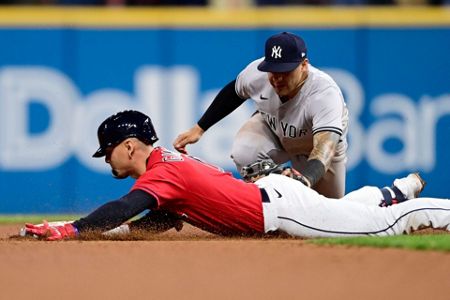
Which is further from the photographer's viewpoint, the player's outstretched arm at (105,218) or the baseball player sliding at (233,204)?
the baseball player sliding at (233,204)

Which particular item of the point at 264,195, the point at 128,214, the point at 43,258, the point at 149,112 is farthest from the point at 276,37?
the point at 149,112

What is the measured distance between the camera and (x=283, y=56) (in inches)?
268

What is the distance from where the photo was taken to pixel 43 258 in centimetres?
553

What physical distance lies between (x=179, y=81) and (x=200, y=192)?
5518 millimetres

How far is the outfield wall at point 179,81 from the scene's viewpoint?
1129cm

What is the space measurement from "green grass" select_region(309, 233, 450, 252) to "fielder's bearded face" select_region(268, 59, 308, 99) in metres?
1.20

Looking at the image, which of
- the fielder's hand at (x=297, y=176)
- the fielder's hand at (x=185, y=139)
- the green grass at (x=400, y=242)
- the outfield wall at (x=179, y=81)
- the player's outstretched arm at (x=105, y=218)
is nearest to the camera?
the green grass at (x=400, y=242)

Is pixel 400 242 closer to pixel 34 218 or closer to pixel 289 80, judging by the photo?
pixel 289 80

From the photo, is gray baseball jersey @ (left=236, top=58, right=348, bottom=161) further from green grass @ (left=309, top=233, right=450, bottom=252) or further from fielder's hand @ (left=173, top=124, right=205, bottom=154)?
green grass @ (left=309, top=233, right=450, bottom=252)

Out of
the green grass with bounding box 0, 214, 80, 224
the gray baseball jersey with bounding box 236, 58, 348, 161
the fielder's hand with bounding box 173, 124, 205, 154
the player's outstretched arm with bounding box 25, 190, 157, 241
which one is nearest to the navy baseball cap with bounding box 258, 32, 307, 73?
the gray baseball jersey with bounding box 236, 58, 348, 161

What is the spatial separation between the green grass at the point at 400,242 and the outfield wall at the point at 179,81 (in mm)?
5330

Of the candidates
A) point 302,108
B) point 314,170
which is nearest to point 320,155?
point 314,170

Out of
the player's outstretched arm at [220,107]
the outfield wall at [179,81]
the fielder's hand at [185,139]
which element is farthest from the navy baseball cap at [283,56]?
the outfield wall at [179,81]

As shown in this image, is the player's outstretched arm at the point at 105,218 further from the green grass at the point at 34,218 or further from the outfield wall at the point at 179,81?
the outfield wall at the point at 179,81
